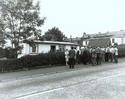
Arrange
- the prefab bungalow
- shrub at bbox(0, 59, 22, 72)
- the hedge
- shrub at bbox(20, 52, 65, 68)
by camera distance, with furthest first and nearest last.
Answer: the prefab bungalow → shrub at bbox(20, 52, 65, 68) → the hedge → shrub at bbox(0, 59, 22, 72)

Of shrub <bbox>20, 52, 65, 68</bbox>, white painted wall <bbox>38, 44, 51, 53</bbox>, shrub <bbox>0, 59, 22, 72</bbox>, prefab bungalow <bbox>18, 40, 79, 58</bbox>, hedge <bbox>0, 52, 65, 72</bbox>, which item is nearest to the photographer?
shrub <bbox>0, 59, 22, 72</bbox>

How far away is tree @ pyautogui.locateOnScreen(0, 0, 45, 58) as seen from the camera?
51.2ft

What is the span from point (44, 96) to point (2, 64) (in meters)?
9.17

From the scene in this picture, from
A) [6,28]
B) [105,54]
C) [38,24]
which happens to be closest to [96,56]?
[105,54]

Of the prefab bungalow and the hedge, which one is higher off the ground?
the prefab bungalow

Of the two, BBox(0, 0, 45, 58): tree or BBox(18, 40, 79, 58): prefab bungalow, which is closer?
BBox(0, 0, 45, 58): tree

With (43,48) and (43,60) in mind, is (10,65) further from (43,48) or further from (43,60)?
(43,48)

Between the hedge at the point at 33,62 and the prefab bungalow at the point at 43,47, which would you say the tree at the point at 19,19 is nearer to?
the hedge at the point at 33,62

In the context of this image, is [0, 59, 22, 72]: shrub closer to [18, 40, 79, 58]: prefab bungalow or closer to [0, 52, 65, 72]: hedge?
[0, 52, 65, 72]: hedge

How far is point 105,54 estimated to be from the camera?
21766mm

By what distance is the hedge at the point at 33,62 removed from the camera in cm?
1488

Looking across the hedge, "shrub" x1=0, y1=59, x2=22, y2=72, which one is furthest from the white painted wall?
"shrub" x1=0, y1=59, x2=22, y2=72

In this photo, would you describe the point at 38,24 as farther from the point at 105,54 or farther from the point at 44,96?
the point at 44,96

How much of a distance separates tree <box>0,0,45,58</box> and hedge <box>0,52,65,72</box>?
64.2 inches
